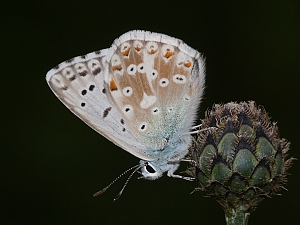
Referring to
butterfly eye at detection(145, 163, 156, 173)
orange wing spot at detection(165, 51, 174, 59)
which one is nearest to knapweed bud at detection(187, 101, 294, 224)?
butterfly eye at detection(145, 163, 156, 173)

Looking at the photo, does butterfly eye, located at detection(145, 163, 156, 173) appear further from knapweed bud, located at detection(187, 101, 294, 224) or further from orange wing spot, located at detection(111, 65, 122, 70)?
orange wing spot, located at detection(111, 65, 122, 70)

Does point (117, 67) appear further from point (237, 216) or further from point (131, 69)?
point (237, 216)

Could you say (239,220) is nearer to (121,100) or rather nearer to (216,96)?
(121,100)

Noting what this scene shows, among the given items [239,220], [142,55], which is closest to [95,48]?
[142,55]

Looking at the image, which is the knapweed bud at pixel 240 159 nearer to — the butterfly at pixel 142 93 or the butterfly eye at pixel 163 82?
the butterfly at pixel 142 93

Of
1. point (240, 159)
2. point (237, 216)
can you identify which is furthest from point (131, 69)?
point (237, 216)

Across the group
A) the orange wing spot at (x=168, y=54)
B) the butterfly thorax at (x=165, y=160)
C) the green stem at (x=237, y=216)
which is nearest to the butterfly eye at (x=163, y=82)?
the orange wing spot at (x=168, y=54)
